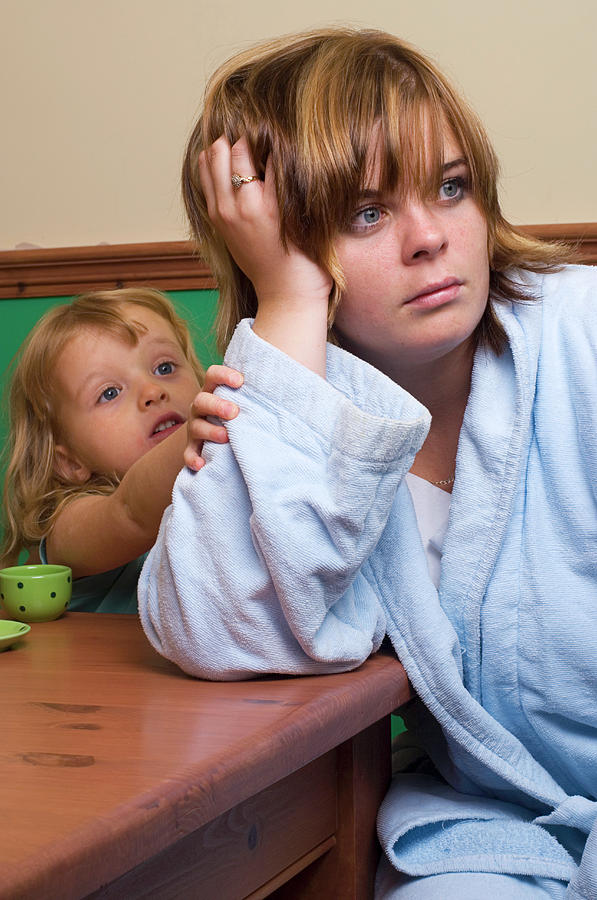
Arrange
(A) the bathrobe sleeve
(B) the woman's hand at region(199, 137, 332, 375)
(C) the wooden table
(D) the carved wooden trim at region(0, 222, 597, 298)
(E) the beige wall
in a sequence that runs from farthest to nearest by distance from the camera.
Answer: (D) the carved wooden trim at region(0, 222, 597, 298) < (E) the beige wall < (B) the woman's hand at region(199, 137, 332, 375) < (A) the bathrobe sleeve < (C) the wooden table

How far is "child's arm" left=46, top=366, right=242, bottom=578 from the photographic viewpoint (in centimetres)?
98

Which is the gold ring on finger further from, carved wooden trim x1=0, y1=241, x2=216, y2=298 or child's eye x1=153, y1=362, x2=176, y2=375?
carved wooden trim x1=0, y1=241, x2=216, y2=298

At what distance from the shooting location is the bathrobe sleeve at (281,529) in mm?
733

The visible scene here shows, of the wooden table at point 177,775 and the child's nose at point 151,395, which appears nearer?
the wooden table at point 177,775

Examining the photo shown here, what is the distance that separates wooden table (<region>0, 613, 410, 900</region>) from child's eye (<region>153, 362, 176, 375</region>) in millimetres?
652

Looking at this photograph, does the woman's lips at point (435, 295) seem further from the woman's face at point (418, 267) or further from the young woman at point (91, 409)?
the young woman at point (91, 409)

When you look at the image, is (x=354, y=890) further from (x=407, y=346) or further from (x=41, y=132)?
(x=41, y=132)

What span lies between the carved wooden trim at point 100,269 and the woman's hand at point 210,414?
0.98 meters

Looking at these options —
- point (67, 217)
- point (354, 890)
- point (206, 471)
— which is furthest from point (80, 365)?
point (354, 890)

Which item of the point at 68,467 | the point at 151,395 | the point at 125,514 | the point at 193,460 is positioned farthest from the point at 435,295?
the point at 68,467

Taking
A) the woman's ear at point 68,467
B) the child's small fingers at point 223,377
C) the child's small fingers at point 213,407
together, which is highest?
the child's small fingers at point 223,377

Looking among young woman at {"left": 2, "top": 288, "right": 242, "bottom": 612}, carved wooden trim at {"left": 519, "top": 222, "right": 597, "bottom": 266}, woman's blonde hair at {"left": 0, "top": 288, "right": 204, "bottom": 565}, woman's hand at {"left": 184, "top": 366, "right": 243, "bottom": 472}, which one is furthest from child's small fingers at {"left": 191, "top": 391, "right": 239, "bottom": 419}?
carved wooden trim at {"left": 519, "top": 222, "right": 597, "bottom": 266}

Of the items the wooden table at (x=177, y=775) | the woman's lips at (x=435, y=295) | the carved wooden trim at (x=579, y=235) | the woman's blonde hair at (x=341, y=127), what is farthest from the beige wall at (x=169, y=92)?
the wooden table at (x=177, y=775)

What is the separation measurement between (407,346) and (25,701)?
1.48 ft
